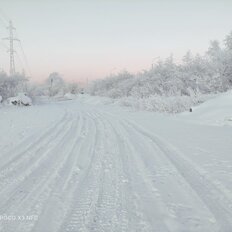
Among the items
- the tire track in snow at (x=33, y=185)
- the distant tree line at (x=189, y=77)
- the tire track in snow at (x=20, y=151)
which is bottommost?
the tire track in snow at (x=33, y=185)

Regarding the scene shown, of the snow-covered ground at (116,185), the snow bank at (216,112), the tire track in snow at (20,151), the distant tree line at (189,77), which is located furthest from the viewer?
the distant tree line at (189,77)

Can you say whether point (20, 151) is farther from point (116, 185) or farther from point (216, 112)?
point (216, 112)

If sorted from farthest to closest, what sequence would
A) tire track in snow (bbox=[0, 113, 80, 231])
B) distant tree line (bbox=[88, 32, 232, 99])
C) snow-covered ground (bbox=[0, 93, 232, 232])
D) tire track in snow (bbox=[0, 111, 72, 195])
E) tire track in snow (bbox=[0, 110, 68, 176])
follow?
distant tree line (bbox=[88, 32, 232, 99]), tire track in snow (bbox=[0, 110, 68, 176]), tire track in snow (bbox=[0, 111, 72, 195]), tire track in snow (bbox=[0, 113, 80, 231]), snow-covered ground (bbox=[0, 93, 232, 232])

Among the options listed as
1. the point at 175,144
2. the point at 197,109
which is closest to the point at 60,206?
the point at 175,144

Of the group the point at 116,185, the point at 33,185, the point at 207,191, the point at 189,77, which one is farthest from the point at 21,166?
the point at 189,77

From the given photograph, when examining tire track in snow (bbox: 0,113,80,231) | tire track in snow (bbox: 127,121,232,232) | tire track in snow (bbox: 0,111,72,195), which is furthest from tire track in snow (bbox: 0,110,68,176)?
tire track in snow (bbox: 127,121,232,232)

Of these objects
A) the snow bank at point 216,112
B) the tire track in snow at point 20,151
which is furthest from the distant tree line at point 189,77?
the tire track in snow at point 20,151

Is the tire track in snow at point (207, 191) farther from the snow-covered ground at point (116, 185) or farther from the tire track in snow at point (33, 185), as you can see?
the tire track in snow at point (33, 185)

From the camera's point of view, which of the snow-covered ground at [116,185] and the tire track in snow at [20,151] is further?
the tire track in snow at [20,151]

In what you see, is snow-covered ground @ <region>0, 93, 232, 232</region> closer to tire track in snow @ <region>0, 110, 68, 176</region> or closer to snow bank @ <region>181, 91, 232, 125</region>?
tire track in snow @ <region>0, 110, 68, 176</region>

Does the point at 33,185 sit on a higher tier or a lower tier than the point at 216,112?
lower

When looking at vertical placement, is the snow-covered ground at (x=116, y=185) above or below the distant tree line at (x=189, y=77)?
below

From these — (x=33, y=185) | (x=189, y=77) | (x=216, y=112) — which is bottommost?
(x=33, y=185)

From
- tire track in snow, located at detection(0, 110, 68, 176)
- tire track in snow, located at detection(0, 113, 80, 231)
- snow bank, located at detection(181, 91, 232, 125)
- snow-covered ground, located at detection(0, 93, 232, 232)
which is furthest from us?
snow bank, located at detection(181, 91, 232, 125)
